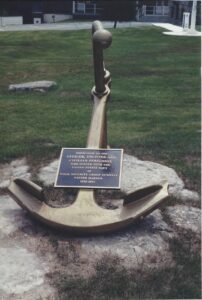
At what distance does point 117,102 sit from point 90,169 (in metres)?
5.55

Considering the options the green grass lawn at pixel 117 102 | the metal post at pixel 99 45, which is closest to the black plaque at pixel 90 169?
the metal post at pixel 99 45

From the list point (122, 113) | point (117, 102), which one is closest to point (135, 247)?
A: point (122, 113)

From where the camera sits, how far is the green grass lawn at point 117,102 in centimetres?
712

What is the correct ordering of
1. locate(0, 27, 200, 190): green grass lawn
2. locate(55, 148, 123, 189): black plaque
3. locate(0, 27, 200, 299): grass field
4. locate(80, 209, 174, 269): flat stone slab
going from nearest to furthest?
locate(0, 27, 200, 299): grass field → locate(80, 209, 174, 269): flat stone slab → locate(55, 148, 123, 189): black plaque → locate(0, 27, 200, 190): green grass lawn

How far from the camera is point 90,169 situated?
4.86 meters

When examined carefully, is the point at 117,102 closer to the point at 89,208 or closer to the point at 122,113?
the point at 122,113

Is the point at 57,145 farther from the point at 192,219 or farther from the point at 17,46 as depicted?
the point at 17,46

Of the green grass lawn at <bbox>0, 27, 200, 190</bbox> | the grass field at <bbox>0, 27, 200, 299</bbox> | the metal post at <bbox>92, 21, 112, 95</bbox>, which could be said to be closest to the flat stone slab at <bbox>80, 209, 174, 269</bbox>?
the grass field at <bbox>0, 27, 200, 299</bbox>

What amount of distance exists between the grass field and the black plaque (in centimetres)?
81

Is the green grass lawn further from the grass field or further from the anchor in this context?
the anchor

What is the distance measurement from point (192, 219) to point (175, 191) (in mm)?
619

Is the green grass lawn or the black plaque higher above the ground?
the black plaque

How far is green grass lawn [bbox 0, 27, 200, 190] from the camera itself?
280 inches

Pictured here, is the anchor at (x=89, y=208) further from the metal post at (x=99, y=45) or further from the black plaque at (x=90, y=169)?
the black plaque at (x=90, y=169)
